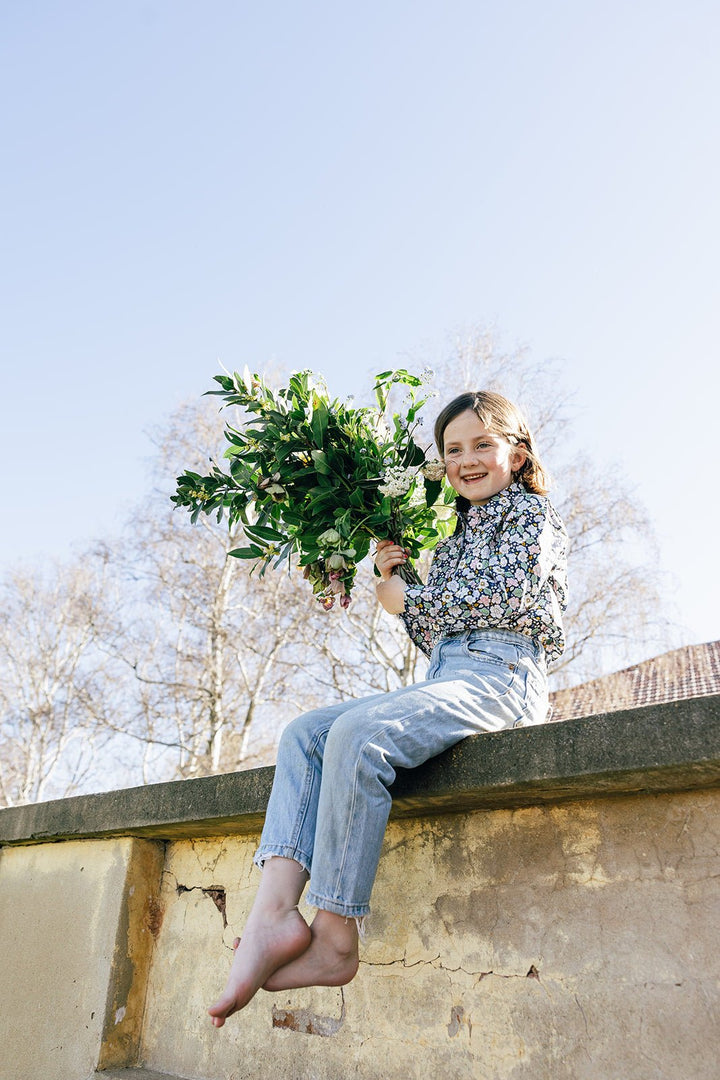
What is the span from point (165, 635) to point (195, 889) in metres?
12.5

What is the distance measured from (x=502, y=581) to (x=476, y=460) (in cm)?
45

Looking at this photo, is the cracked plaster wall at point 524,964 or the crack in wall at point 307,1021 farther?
the crack in wall at point 307,1021

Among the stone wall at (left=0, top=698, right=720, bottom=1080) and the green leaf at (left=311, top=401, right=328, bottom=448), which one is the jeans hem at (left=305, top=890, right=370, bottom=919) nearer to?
the stone wall at (left=0, top=698, right=720, bottom=1080)

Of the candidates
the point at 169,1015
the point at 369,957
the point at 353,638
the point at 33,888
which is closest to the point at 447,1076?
the point at 369,957

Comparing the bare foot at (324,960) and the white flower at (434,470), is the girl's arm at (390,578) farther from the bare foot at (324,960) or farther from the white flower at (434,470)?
the bare foot at (324,960)

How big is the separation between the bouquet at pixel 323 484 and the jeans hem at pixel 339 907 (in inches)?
36.5

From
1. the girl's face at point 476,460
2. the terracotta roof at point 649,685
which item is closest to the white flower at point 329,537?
the girl's face at point 476,460

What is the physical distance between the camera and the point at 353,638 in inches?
491

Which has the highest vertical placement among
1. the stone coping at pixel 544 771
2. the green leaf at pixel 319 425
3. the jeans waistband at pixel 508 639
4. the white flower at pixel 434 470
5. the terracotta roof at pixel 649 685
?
the terracotta roof at pixel 649 685

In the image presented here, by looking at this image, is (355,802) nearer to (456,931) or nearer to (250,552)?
(456,931)

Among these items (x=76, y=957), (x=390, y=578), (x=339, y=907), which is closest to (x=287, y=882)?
(x=339, y=907)

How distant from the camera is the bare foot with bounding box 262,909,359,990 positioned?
1417mm

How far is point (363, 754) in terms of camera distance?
1.52 meters

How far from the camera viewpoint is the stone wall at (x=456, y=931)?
4.56ft
